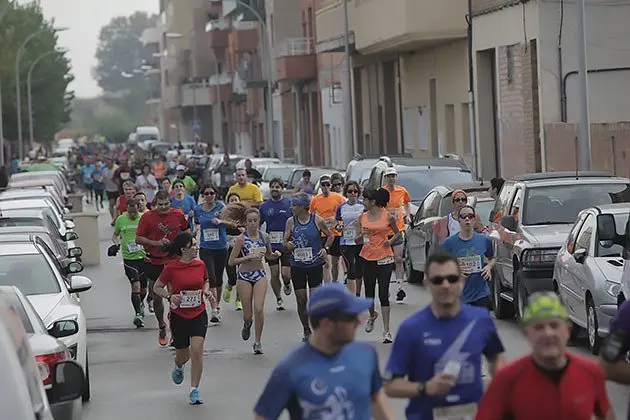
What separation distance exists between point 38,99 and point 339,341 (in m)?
84.2

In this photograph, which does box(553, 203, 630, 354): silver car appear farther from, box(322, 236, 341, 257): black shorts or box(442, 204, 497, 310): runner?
box(322, 236, 341, 257): black shorts

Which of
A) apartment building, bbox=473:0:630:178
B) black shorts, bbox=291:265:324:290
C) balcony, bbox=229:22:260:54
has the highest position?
balcony, bbox=229:22:260:54

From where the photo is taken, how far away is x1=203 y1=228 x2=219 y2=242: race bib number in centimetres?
2091

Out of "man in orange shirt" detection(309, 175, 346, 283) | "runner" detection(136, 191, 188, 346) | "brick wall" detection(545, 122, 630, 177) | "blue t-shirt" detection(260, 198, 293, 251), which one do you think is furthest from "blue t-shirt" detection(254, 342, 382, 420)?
"brick wall" detection(545, 122, 630, 177)

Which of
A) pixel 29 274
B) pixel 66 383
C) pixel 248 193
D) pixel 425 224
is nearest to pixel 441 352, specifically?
pixel 66 383

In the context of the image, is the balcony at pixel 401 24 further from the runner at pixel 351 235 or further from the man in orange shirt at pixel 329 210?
the runner at pixel 351 235

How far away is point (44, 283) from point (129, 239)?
5378 mm

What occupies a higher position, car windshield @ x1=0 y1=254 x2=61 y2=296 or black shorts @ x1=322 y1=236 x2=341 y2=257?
car windshield @ x1=0 y1=254 x2=61 y2=296

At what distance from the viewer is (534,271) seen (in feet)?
60.4

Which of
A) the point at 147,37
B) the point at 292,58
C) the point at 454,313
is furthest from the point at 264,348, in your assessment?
the point at 147,37

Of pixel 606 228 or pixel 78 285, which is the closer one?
pixel 78 285

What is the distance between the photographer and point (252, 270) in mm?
17344

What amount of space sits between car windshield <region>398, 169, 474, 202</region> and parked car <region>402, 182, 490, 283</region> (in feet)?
7.94

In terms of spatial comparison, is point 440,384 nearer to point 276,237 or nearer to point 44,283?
point 44,283
